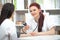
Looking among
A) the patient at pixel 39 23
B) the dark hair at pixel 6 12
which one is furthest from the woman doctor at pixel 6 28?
the patient at pixel 39 23

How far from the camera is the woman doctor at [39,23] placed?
2.06 metres

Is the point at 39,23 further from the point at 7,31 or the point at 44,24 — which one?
the point at 7,31

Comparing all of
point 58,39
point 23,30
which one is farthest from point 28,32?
point 58,39

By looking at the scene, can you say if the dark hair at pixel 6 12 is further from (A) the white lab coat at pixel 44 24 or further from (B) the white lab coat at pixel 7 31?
(A) the white lab coat at pixel 44 24

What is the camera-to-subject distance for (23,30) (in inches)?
81.1

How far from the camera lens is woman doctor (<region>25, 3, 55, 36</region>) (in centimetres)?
206

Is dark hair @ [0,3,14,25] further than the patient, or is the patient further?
the patient

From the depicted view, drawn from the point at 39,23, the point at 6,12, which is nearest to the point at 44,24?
the point at 39,23

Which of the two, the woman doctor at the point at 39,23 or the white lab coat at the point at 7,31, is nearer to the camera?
the white lab coat at the point at 7,31

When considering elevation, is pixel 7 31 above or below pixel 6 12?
below

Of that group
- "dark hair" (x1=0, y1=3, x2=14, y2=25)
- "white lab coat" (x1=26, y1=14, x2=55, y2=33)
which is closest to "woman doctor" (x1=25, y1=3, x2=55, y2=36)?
"white lab coat" (x1=26, y1=14, x2=55, y2=33)

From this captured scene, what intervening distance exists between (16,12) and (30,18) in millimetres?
186

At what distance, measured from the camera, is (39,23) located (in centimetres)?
208

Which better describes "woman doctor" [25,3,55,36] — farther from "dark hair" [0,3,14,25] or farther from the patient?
"dark hair" [0,3,14,25]
